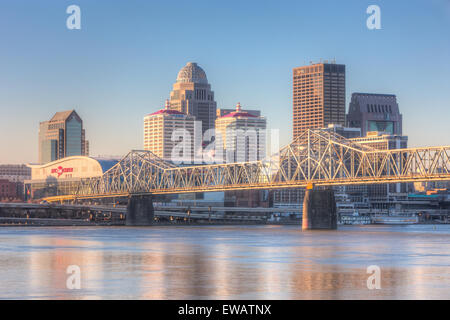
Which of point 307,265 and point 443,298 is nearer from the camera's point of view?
point 443,298

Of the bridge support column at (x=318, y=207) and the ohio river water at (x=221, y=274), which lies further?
the bridge support column at (x=318, y=207)

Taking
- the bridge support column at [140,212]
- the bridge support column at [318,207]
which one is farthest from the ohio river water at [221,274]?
the bridge support column at [140,212]

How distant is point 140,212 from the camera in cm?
18238

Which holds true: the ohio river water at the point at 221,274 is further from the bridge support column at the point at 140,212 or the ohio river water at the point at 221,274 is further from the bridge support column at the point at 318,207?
the bridge support column at the point at 140,212

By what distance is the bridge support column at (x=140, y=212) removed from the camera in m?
181

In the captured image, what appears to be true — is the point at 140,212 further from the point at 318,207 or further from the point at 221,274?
the point at 221,274

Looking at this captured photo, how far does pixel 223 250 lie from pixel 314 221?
7342 cm

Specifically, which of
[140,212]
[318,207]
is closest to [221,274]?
[318,207]

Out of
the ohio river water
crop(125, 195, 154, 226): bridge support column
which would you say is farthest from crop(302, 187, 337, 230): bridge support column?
the ohio river water

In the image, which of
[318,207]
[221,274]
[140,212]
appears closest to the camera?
[221,274]

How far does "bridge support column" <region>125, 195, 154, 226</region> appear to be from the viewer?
181m

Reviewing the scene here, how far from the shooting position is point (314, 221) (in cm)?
14838
